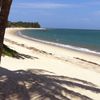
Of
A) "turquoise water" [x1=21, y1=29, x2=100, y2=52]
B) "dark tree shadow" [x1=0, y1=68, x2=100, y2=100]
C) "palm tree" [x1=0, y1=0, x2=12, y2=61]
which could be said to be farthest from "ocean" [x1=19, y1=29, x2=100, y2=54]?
"palm tree" [x1=0, y1=0, x2=12, y2=61]

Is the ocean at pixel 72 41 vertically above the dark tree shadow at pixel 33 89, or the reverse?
the dark tree shadow at pixel 33 89

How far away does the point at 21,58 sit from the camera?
16.4m

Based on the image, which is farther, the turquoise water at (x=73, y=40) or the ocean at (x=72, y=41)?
the turquoise water at (x=73, y=40)

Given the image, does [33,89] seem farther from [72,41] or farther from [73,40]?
[73,40]

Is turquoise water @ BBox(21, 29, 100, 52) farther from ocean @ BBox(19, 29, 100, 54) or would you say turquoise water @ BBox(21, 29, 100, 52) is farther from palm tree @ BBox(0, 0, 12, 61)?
palm tree @ BBox(0, 0, 12, 61)

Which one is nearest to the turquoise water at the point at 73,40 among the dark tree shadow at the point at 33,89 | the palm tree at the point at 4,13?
the dark tree shadow at the point at 33,89

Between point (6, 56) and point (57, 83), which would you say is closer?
point (57, 83)

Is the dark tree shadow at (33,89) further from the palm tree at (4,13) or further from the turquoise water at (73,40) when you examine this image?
the turquoise water at (73,40)

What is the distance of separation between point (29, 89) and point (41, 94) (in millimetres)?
439

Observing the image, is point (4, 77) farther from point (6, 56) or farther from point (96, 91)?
point (6, 56)

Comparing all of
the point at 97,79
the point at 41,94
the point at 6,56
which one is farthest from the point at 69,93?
the point at 6,56

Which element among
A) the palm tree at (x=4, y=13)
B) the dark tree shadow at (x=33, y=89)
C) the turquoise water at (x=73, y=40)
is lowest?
the turquoise water at (x=73, y=40)

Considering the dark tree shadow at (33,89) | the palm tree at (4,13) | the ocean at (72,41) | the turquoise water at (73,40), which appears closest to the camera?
the dark tree shadow at (33,89)

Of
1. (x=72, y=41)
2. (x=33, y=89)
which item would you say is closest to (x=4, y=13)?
(x=33, y=89)
